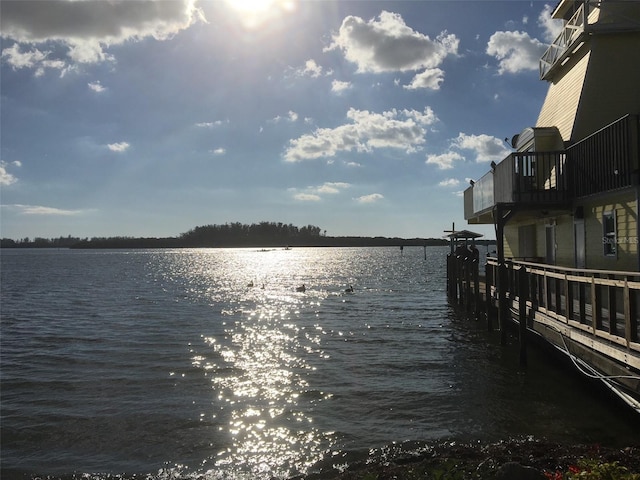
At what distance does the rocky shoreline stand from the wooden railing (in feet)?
5.51

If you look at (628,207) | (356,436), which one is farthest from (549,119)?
(356,436)

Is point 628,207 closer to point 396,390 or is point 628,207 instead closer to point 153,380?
point 396,390

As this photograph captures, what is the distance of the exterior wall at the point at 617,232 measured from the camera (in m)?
12.0

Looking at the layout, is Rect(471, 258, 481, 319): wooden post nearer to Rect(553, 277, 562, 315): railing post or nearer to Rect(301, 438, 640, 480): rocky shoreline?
Rect(553, 277, 562, 315): railing post

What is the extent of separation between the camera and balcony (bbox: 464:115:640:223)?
11852mm

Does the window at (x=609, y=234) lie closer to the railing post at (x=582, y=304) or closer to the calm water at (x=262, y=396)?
the calm water at (x=262, y=396)

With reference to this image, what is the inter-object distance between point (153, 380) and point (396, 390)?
6.24 metres

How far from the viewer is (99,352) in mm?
16844

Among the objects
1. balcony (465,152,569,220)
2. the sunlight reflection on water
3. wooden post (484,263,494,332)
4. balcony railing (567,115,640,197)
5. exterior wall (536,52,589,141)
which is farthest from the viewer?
wooden post (484,263,494,332)

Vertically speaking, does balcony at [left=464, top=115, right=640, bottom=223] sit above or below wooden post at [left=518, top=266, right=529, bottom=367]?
above

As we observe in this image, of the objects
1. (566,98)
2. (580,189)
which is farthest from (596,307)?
(566,98)

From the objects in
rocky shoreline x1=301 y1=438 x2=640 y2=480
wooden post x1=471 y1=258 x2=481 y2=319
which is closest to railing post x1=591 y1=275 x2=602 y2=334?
rocky shoreline x1=301 y1=438 x2=640 y2=480

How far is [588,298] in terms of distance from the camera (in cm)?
1294

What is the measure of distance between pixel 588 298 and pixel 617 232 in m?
1.80
